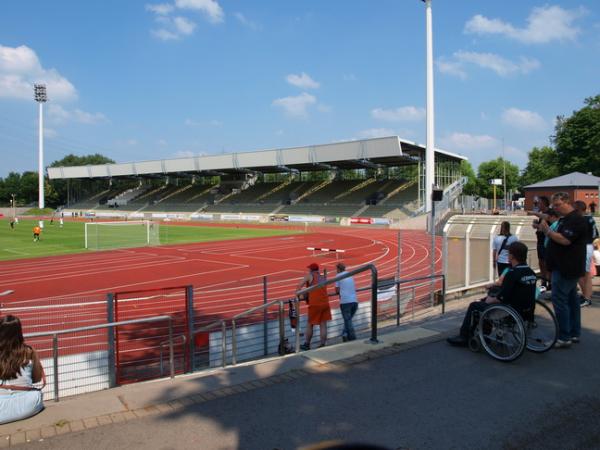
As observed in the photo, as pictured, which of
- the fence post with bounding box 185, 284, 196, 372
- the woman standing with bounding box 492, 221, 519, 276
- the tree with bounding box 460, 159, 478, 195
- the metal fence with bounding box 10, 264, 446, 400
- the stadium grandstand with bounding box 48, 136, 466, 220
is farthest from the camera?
the tree with bounding box 460, 159, 478, 195

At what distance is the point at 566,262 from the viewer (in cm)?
566

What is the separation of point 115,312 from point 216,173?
6566 cm

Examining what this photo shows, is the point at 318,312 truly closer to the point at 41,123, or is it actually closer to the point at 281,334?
the point at 281,334

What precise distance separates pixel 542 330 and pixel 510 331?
0.67m

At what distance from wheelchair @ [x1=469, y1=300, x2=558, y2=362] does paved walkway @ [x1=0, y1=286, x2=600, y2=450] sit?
0.50ft

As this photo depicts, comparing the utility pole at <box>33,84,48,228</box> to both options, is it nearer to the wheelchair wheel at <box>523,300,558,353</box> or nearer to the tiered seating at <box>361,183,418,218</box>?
the tiered seating at <box>361,183,418,218</box>

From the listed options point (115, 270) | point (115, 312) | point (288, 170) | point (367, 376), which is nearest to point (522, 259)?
point (367, 376)

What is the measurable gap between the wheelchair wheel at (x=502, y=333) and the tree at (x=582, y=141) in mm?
62604

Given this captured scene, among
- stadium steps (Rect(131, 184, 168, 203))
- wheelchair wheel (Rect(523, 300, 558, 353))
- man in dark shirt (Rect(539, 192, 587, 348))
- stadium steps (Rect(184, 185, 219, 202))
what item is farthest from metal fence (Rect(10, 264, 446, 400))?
stadium steps (Rect(131, 184, 168, 203))

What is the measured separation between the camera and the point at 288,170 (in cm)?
6562

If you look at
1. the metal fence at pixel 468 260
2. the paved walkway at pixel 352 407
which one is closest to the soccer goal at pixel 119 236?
A: the metal fence at pixel 468 260

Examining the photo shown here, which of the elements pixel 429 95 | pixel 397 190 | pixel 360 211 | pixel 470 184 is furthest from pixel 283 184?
pixel 470 184

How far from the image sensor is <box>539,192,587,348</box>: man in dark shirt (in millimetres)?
5551

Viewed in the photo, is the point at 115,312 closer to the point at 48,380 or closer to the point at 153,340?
the point at 48,380
